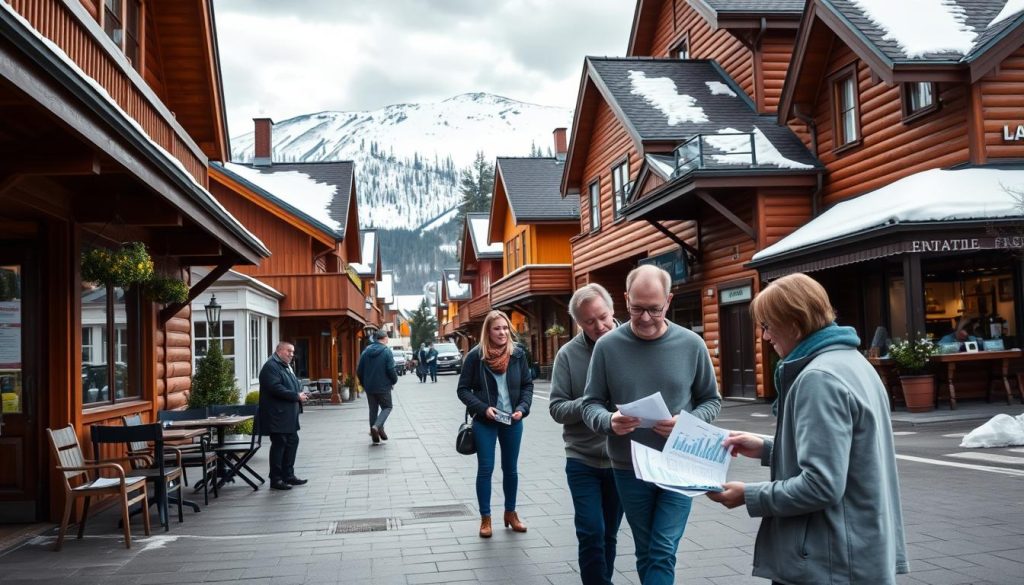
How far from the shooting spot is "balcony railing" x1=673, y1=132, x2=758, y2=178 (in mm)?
18609

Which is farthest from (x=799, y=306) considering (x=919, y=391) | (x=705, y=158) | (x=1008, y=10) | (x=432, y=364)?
(x=432, y=364)

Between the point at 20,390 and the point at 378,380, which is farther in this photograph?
the point at 378,380

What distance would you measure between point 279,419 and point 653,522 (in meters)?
7.50

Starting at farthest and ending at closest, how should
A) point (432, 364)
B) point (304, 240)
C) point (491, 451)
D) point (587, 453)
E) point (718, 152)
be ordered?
point (432, 364)
point (304, 240)
point (718, 152)
point (491, 451)
point (587, 453)

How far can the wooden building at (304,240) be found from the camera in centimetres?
2881

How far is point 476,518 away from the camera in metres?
8.42

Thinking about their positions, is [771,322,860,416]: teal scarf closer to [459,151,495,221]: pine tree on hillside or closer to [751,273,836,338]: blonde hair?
[751,273,836,338]: blonde hair

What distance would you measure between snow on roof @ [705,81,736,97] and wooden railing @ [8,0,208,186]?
14908mm

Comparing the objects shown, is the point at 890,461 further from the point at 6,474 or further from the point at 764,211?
the point at 764,211

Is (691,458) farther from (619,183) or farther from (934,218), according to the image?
(619,183)

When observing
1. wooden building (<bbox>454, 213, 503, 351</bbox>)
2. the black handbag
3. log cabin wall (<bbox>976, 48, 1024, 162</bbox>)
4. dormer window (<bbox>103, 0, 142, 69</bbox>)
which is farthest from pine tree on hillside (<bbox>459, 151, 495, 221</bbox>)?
the black handbag

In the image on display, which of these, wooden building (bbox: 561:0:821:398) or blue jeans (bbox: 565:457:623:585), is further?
wooden building (bbox: 561:0:821:398)

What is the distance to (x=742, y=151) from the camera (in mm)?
19047

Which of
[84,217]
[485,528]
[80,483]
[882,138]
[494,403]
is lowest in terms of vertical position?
[485,528]
